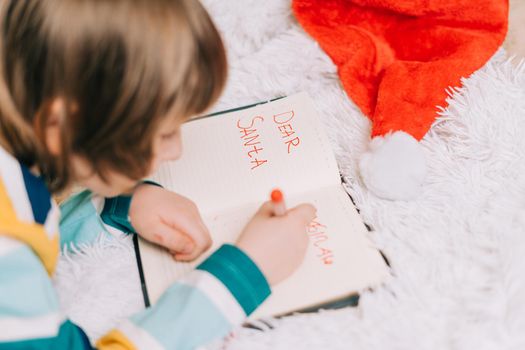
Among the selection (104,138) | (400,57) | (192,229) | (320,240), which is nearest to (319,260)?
(320,240)

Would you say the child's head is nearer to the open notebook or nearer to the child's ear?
the child's ear

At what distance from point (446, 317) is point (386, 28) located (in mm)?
468

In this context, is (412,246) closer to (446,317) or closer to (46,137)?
(446,317)

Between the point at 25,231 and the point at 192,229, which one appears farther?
the point at 192,229

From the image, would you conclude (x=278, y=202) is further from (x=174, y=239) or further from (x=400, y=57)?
(x=400, y=57)

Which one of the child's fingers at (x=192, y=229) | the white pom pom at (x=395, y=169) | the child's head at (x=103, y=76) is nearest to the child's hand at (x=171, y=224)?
the child's fingers at (x=192, y=229)

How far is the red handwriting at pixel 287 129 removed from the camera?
0.76 m

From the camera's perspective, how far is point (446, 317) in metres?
0.58

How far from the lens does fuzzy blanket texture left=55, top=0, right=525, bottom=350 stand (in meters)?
0.58

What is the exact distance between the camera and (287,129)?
784mm

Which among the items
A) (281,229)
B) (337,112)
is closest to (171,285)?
(281,229)

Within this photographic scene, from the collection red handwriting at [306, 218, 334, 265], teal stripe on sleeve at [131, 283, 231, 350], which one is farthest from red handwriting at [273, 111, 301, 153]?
teal stripe on sleeve at [131, 283, 231, 350]

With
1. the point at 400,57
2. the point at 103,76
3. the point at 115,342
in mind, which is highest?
the point at 103,76

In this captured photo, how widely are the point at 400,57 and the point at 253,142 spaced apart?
26 centimetres
